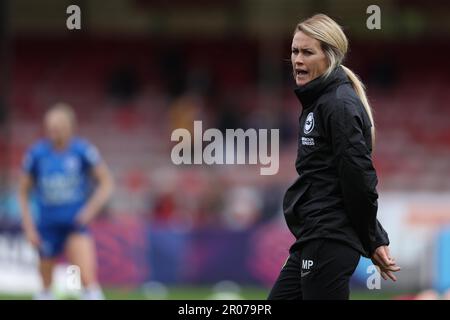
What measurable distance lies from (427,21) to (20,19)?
977 cm

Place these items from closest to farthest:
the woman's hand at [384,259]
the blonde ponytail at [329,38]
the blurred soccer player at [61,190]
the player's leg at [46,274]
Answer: the woman's hand at [384,259] < the blonde ponytail at [329,38] < the player's leg at [46,274] < the blurred soccer player at [61,190]

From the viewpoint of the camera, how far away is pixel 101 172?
11.9 meters

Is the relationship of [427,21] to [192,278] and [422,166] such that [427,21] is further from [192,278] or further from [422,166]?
[192,278]

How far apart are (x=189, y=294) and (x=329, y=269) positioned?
9141 millimetres

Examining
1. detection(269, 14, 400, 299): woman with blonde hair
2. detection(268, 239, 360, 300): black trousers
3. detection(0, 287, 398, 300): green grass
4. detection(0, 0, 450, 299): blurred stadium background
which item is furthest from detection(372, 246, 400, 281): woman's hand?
detection(0, 0, 450, 299): blurred stadium background

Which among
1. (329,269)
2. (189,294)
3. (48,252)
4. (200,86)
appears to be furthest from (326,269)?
(200,86)

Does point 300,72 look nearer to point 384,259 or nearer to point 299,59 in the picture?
point 299,59

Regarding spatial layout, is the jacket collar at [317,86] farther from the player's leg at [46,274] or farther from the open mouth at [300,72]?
the player's leg at [46,274]

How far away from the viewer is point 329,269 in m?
6.00

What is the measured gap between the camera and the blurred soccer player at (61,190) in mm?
11641

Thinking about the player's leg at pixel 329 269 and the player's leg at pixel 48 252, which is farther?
the player's leg at pixel 48 252

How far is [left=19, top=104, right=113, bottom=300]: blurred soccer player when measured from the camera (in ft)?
38.2

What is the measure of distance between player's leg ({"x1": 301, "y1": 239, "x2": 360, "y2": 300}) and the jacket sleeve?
0.14 meters

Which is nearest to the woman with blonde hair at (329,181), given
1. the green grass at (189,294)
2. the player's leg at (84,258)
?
the player's leg at (84,258)
